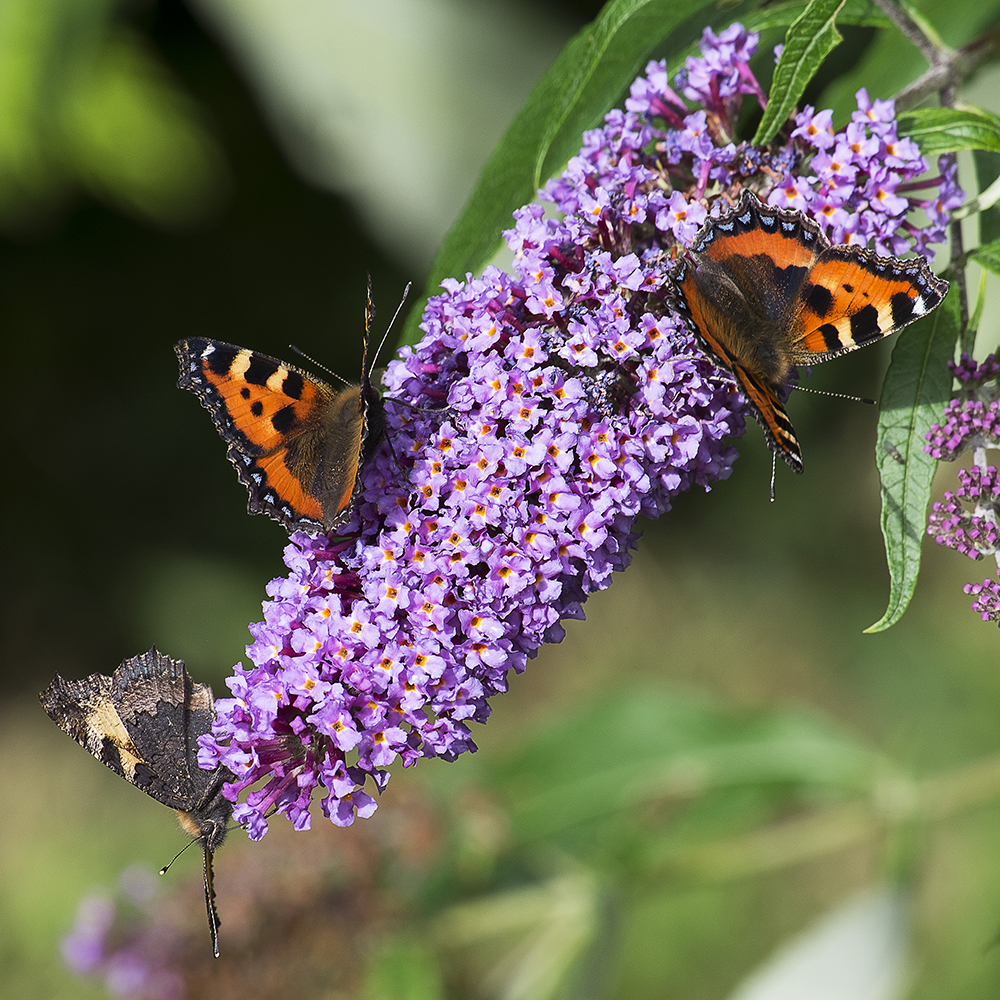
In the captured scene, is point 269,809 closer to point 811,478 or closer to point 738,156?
point 738,156

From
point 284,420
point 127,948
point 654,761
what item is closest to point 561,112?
point 284,420

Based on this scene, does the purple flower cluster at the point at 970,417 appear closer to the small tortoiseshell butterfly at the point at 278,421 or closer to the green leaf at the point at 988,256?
the green leaf at the point at 988,256

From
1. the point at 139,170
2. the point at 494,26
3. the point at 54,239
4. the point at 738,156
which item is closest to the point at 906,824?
the point at 738,156

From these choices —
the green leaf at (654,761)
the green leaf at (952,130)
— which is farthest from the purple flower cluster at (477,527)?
the green leaf at (654,761)

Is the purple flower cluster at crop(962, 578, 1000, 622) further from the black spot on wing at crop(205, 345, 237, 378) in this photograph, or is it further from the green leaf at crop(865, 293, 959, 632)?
the black spot on wing at crop(205, 345, 237, 378)

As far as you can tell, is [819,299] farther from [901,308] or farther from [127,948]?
[127,948]
